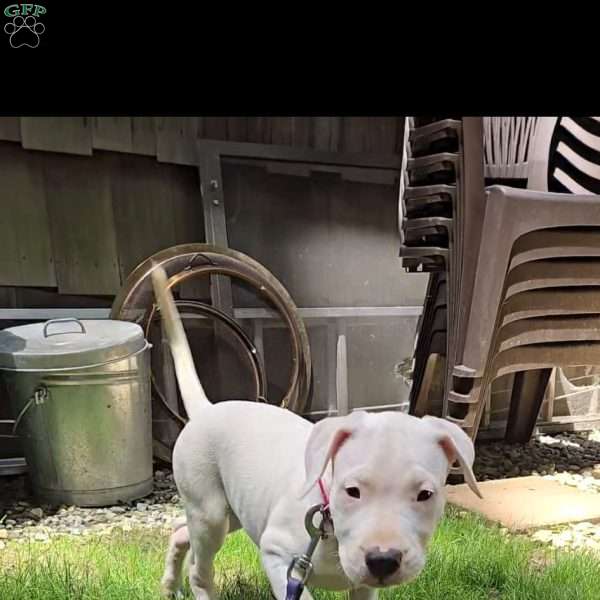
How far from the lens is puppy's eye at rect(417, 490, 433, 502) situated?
580mm

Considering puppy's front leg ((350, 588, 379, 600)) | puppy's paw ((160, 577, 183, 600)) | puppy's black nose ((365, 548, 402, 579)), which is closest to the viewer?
puppy's black nose ((365, 548, 402, 579))

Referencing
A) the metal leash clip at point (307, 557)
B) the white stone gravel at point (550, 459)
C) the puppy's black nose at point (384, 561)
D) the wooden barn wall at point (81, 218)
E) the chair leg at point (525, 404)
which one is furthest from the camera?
the chair leg at point (525, 404)

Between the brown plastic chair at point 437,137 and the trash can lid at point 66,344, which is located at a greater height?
the brown plastic chair at point 437,137

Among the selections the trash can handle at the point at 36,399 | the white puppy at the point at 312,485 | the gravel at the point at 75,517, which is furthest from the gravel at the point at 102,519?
the white puppy at the point at 312,485

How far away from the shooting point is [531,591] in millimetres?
941

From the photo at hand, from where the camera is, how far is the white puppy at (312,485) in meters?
0.57

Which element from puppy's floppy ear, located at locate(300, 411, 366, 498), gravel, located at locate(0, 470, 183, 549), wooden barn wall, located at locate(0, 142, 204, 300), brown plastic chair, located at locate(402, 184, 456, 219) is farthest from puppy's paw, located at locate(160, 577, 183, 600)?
brown plastic chair, located at locate(402, 184, 456, 219)

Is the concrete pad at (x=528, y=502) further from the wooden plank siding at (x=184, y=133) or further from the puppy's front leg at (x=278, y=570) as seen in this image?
the wooden plank siding at (x=184, y=133)

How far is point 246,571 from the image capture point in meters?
0.97

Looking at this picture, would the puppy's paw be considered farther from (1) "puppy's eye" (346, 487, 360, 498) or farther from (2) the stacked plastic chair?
(2) the stacked plastic chair

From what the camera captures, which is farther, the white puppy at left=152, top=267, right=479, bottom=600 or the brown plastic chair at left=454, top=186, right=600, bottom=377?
the brown plastic chair at left=454, top=186, right=600, bottom=377
